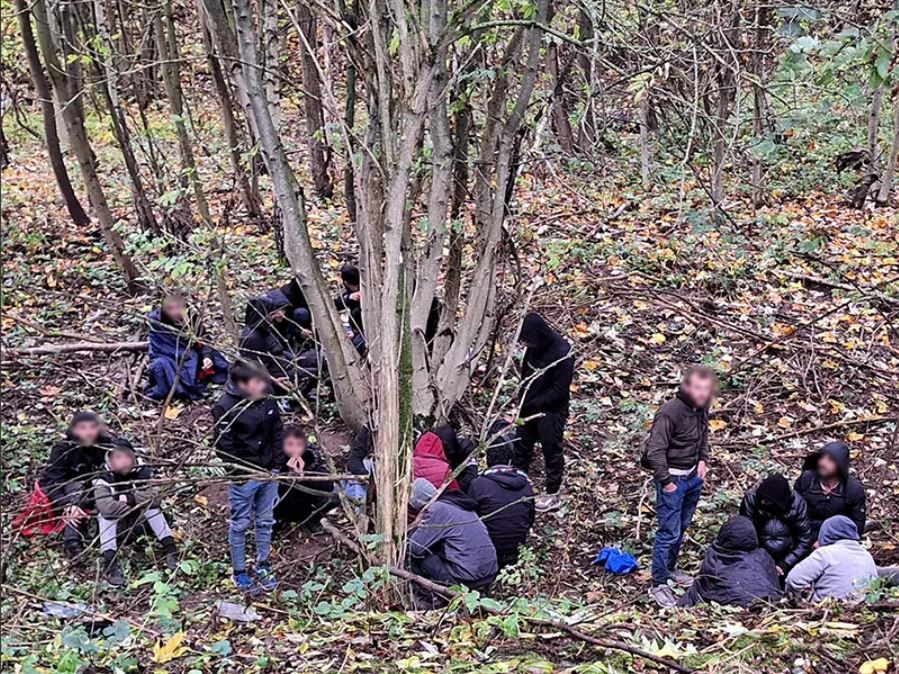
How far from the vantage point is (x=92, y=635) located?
3.83 meters

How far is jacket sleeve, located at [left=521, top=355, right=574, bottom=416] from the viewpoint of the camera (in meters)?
6.14

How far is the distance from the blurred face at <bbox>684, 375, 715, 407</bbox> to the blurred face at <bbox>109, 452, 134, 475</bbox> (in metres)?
3.63

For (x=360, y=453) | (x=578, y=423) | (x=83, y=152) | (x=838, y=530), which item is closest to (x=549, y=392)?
(x=578, y=423)

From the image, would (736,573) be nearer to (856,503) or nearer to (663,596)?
(663,596)

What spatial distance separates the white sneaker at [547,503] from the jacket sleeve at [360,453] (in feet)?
4.67

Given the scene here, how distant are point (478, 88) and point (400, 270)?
2919 mm

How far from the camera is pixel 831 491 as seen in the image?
5.26 meters

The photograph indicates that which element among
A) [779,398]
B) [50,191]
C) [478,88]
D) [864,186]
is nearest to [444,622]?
[478,88]

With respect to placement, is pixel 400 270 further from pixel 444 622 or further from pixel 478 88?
pixel 478 88

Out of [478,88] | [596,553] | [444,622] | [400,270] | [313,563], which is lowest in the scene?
[596,553]

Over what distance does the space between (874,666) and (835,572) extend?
152 centimetres

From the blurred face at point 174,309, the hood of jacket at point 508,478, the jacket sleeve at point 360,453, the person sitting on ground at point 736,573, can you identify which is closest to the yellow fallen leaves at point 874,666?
the person sitting on ground at point 736,573

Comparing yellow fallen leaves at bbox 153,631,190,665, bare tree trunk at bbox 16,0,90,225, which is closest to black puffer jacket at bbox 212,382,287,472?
yellow fallen leaves at bbox 153,631,190,665

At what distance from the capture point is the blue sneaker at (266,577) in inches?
201
